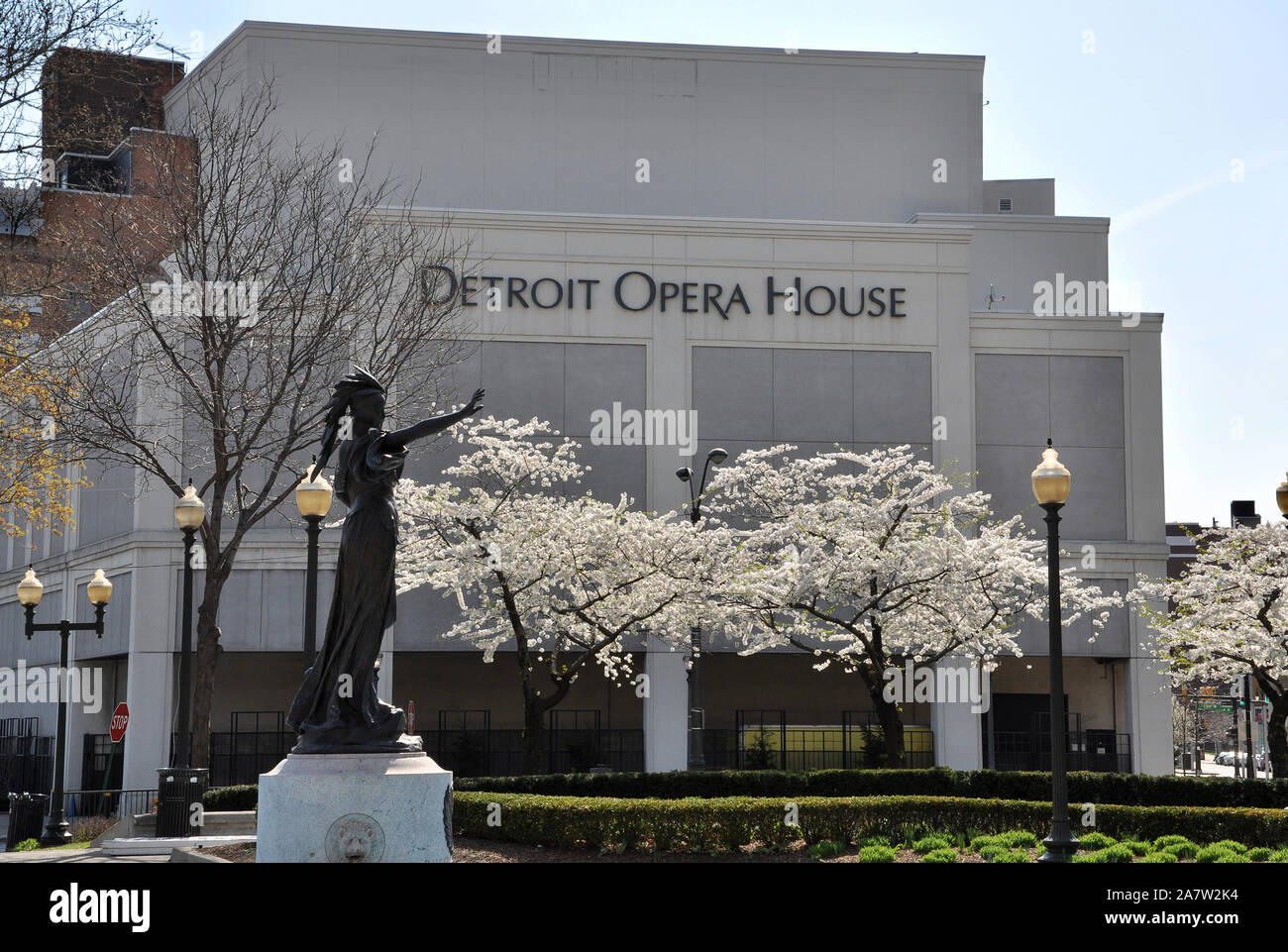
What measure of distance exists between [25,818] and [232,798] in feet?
13.6

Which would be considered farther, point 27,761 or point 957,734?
point 27,761

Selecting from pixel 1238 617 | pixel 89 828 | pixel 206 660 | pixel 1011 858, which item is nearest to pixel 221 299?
pixel 206 660

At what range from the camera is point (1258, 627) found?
113ft

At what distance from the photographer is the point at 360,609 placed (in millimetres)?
13000

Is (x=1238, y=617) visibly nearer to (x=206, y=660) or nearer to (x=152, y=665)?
(x=206, y=660)

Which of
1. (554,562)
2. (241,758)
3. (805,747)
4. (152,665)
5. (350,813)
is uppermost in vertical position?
(554,562)

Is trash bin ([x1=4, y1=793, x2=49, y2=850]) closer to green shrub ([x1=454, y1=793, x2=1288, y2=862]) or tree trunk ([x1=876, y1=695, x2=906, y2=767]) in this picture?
green shrub ([x1=454, y1=793, x2=1288, y2=862])

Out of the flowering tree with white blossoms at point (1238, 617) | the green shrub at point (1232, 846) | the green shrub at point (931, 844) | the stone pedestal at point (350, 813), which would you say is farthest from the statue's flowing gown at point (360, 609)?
the flowering tree with white blossoms at point (1238, 617)

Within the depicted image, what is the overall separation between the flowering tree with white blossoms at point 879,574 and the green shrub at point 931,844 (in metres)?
8.60

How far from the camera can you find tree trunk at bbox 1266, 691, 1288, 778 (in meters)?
32.2

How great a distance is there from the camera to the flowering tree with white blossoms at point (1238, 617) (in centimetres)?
3416

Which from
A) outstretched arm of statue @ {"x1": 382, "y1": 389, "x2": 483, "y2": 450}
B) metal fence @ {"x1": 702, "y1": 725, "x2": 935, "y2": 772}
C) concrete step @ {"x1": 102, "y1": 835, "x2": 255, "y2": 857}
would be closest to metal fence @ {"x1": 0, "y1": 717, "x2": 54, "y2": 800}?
metal fence @ {"x1": 702, "y1": 725, "x2": 935, "y2": 772}

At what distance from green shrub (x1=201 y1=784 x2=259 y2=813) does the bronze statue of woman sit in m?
12.6
